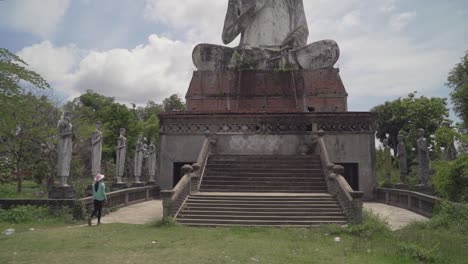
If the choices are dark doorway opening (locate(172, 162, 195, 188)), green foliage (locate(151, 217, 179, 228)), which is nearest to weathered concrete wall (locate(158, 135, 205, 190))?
dark doorway opening (locate(172, 162, 195, 188))

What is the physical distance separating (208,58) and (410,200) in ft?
43.6

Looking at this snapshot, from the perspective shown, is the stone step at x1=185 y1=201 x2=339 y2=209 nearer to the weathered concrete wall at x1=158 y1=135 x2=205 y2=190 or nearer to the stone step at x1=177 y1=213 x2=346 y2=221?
the stone step at x1=177 y1=213 x2=346 y2=221

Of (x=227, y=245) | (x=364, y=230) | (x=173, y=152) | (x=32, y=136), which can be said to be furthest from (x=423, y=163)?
(x=32, y=136)

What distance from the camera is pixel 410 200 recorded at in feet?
50.9

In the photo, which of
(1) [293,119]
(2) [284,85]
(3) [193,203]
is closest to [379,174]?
(2) [284,85]

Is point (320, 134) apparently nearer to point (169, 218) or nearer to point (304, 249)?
point (169, 218)

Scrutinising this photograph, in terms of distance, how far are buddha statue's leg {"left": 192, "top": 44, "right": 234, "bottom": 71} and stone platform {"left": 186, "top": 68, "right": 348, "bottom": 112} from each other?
2.70ft

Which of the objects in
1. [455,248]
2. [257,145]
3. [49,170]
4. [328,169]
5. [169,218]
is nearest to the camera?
[455,248]

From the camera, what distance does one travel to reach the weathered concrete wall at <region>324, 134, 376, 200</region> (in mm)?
18469

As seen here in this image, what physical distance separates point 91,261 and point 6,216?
622 centimetres

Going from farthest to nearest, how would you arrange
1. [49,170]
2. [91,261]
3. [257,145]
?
1. [49,170]
2. [257,145]
3. [91,261]

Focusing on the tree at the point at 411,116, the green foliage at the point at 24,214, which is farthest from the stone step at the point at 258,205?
the tree at the point at 411,116

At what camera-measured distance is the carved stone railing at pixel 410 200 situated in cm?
1348

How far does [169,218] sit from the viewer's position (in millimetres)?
11594
